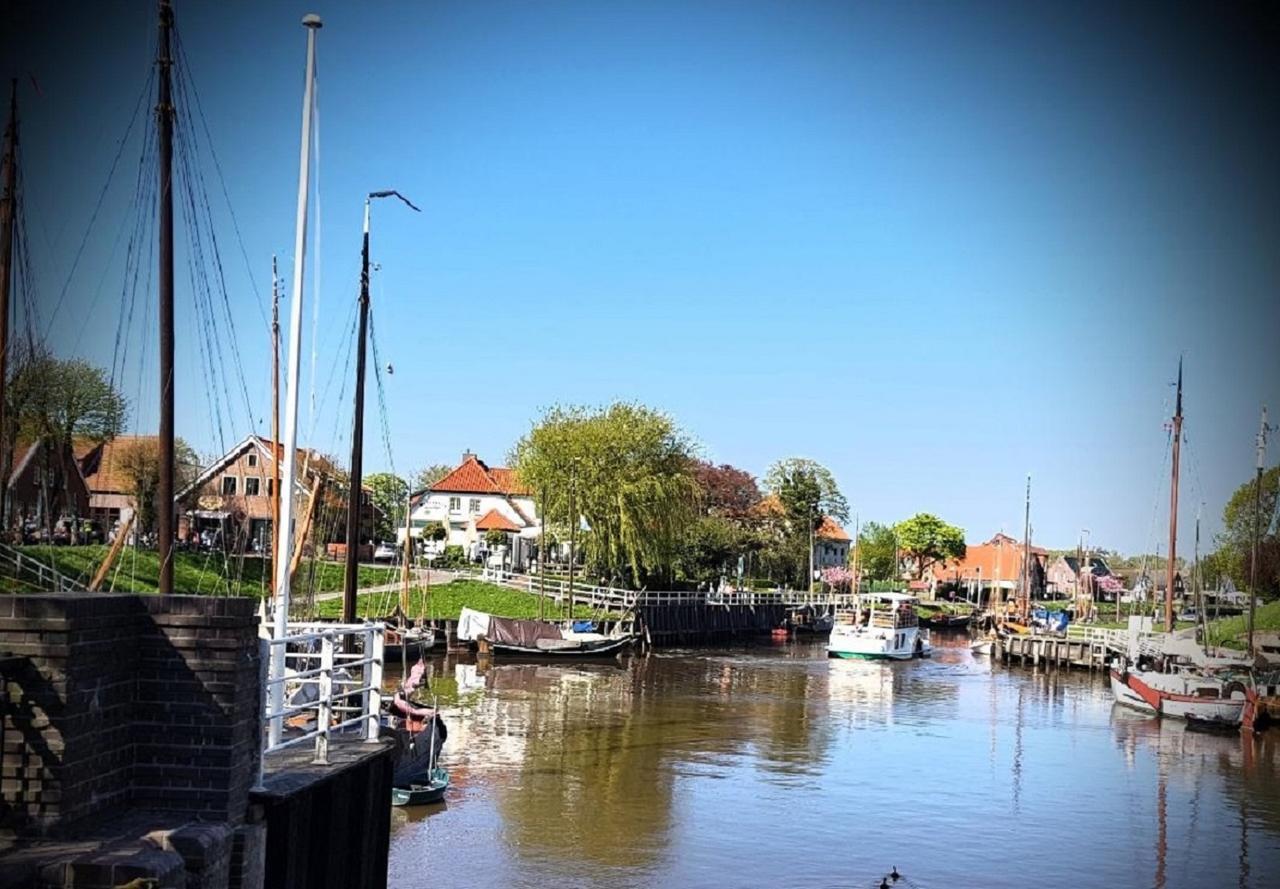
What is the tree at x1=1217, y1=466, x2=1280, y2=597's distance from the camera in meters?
85.8

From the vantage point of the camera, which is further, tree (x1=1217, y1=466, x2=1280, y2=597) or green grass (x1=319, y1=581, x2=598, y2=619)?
tree (x1=1217, y1=466, x2=1280, y2=597)

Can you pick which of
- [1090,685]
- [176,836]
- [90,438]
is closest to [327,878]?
[176,836]

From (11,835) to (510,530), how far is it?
93.7m

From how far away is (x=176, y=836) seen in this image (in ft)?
25.9

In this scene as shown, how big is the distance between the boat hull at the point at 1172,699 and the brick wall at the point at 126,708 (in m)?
47.7

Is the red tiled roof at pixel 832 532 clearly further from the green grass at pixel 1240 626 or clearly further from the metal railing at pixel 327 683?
the metal railing at pixel 327 683

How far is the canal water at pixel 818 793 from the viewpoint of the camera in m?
23.9

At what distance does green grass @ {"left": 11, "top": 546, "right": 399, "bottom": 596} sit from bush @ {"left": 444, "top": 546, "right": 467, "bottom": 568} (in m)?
15.3

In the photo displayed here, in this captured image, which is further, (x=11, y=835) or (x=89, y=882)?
(x=11, y=835)

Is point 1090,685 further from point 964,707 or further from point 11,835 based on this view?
point 11,835

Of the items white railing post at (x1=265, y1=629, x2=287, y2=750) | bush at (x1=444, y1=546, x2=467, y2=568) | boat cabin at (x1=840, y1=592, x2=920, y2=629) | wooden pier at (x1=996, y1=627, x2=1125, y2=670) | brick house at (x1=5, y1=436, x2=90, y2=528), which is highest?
brick house at (x1=5, y1=436, x2=90, y2=528)

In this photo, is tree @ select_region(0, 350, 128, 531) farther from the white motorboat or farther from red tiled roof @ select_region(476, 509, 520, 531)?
the white motorboat

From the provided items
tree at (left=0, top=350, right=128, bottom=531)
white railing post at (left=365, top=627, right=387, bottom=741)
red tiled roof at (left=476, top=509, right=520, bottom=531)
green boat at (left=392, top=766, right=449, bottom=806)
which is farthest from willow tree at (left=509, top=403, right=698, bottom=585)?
white railing post at (left=365, top=627, right=387, bottom=741)

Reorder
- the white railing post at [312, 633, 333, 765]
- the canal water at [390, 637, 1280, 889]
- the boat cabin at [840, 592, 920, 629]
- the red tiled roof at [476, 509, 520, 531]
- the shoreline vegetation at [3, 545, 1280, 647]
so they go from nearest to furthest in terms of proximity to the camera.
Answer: the white railing post at [312, 633, 333, 765] < the canal water at [390, 637, 1280, 889] < the shoreline vegetation at [3, 545, 1280, 647] < the boat cabin at [840, 592, 920, 629] < the red tiled roof at [476, 509, 520, 531]
